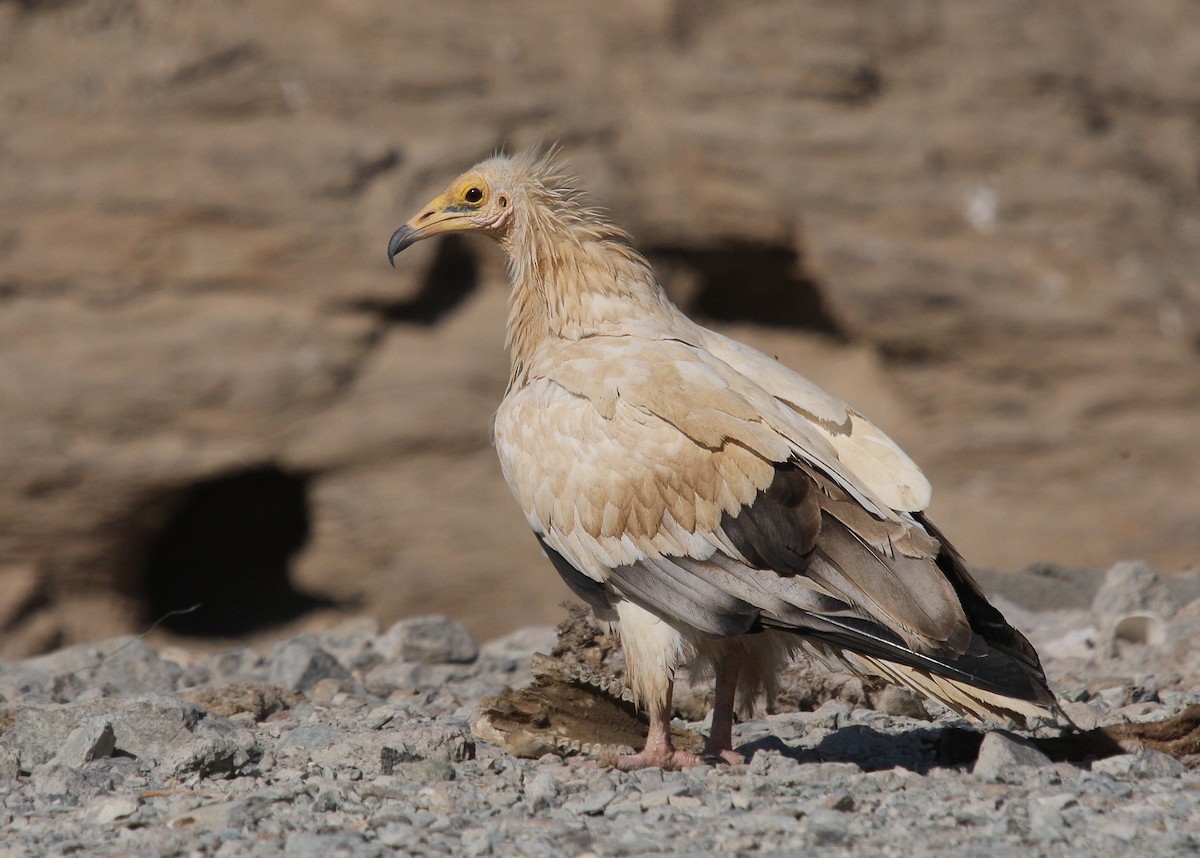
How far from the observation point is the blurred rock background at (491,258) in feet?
38.2

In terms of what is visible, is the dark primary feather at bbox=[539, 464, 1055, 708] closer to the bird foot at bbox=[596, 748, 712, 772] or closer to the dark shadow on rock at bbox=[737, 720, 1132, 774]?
the dark shadow on rock at bbox=[737, 720, 1132, 774]

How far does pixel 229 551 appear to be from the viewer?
14211 millimetres

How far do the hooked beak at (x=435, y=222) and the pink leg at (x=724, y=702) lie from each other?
2.32 metres

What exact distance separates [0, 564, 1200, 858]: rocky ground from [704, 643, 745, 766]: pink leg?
145 millimetres

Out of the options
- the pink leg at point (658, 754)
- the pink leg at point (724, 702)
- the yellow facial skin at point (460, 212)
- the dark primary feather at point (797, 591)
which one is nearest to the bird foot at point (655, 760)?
the pink leg at point (658, 754)

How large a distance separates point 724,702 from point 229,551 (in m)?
10.2

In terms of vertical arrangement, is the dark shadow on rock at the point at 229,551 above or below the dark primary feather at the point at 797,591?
below

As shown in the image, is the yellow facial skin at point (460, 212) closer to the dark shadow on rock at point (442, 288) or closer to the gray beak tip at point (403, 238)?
the gray beak tip at point (403, 238)

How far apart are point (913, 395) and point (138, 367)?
669 centimetres

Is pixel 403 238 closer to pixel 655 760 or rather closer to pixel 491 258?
pixel 655 760

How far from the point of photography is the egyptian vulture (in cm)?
437

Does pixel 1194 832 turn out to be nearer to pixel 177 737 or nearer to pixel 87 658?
pixel 177 737

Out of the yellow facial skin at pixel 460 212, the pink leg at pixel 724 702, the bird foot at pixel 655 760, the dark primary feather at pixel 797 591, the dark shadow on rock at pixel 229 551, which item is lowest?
the dark shadow on rock at pixel 229 551

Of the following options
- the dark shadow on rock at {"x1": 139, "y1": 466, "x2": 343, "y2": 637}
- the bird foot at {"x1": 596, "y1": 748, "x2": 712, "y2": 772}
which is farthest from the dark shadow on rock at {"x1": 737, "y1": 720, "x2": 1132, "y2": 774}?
the dark shadow on rock at {"x1": 139, "y1": 466, "x2": 343, "y2": 637}
